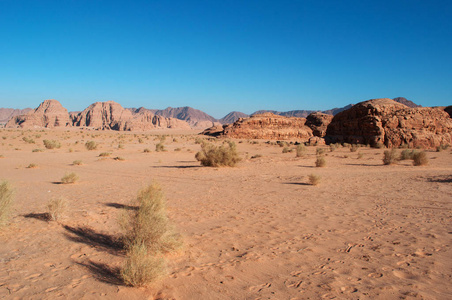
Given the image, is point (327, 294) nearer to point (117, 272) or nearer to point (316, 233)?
point (316, 233)

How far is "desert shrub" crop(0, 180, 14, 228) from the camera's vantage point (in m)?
5.11

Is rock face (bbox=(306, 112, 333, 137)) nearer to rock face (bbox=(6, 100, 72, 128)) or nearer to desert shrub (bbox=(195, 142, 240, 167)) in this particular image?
desert shrub (bbox=(195, 142, 240, 167))

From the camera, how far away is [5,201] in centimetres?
533

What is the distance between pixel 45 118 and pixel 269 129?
99758 mm

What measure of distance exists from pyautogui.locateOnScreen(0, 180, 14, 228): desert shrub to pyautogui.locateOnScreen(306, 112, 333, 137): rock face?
1823 inches

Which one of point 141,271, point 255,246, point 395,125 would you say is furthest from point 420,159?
point 141,271

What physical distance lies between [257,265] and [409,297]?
1.87 metres

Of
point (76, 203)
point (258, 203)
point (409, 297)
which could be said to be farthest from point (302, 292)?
point (76, 203)

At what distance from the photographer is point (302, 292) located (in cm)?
337

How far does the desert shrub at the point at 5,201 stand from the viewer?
5.11 m

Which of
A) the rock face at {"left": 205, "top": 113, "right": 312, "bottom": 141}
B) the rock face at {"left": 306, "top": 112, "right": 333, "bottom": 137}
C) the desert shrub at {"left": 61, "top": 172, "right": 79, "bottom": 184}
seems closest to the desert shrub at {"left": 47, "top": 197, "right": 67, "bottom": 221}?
the desert shrub at {"left": 61, "top": 172, "right": 79, "bottom": 184}

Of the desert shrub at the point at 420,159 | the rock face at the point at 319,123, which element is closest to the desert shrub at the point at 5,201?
the desert shrub at the point at 420,159

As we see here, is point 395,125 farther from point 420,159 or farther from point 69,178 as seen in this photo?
point 69,178

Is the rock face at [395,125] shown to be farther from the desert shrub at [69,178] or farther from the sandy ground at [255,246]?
the desert shrub at [69,178]
